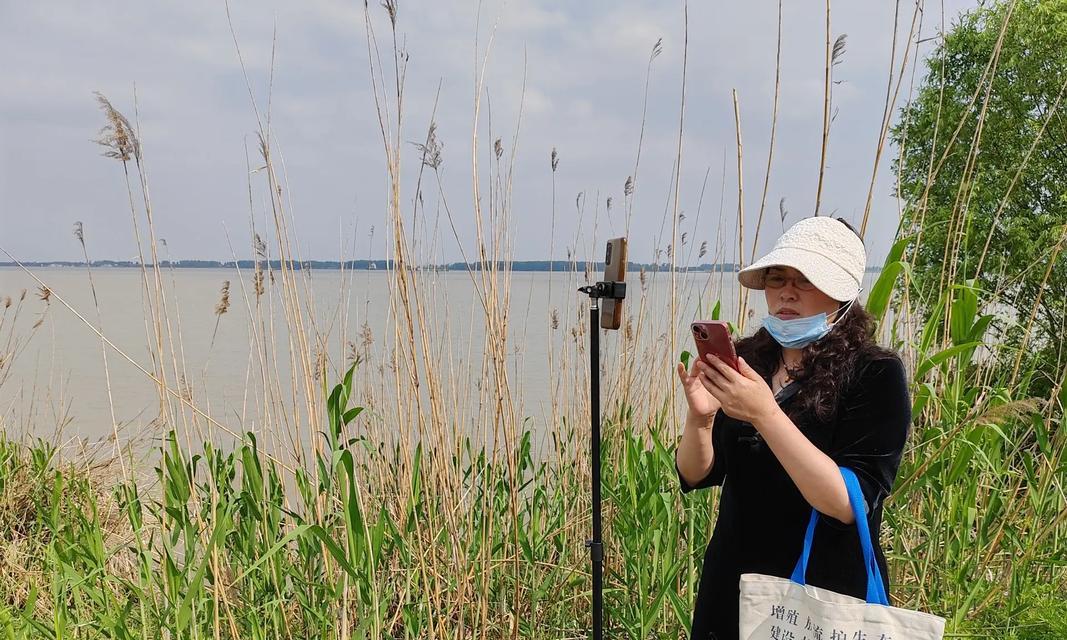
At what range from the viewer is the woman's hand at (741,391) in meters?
1.01

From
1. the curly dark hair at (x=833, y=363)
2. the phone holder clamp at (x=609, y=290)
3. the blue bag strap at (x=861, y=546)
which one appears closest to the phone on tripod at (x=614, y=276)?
the phone holder clamp at (x=609, y=290)

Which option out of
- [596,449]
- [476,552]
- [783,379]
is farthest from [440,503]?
[783,379]

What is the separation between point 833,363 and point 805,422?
0.10 metres

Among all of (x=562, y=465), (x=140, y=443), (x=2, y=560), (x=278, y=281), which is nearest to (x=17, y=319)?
(x=140, y=443)

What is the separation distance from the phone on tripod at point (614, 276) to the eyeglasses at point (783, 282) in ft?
0.93

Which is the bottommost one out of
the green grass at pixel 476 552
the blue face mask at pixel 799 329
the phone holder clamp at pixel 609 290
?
the green grass at pixel 476 552

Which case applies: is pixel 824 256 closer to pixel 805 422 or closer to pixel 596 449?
pixel 805 422

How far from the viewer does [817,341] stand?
3.93ft

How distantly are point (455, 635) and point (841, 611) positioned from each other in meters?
1.20

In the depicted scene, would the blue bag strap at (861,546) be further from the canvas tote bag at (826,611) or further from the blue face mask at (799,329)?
the blue face mask at (799,329)

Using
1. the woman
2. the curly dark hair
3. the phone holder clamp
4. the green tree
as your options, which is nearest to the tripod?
the phone holder clamp

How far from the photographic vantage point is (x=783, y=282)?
4.01 ft

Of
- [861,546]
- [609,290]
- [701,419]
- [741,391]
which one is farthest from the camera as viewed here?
[609,290]

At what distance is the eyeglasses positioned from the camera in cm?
121
